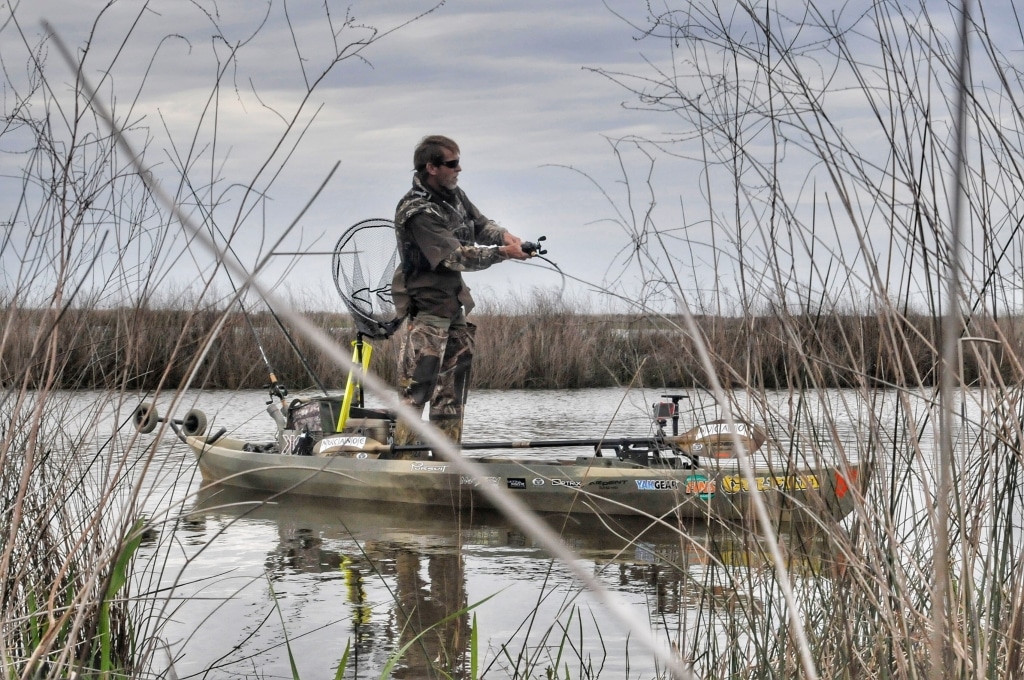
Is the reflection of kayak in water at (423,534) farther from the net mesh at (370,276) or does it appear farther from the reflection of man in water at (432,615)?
the net mesh at (370,276)

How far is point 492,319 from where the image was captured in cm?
1709

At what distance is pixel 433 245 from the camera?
7047mm

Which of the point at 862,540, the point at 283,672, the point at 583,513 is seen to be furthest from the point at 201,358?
the point at 583,513

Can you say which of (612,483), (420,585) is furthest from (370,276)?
(420,585)

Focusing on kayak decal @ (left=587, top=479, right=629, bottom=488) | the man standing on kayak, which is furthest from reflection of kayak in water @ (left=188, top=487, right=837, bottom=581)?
the man standing on kayak

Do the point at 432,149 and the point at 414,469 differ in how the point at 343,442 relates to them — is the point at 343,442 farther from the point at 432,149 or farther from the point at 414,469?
the point at 432,149

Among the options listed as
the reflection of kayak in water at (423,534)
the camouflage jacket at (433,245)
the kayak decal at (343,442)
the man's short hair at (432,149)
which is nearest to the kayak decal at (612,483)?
the reflection of kayak in water at (423,534)

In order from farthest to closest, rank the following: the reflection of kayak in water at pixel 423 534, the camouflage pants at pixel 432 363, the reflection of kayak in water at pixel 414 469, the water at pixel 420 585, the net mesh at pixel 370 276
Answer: the net mesh at pixel 370 276
the camouflage pants at pixel 432 363
the reflection of kayak in water at pixel 414 469
the reflection of kayak in water at pixel 423 534
the water at pixel 420 585

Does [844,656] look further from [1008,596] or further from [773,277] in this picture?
[773,277]

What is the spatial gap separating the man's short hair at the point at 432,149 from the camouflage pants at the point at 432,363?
0.96 m

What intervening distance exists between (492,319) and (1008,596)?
578 inches

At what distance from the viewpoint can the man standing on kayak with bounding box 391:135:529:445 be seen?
7066mm

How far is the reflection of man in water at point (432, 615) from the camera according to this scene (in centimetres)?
400

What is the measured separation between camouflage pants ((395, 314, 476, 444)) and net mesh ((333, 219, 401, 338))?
308 mm
